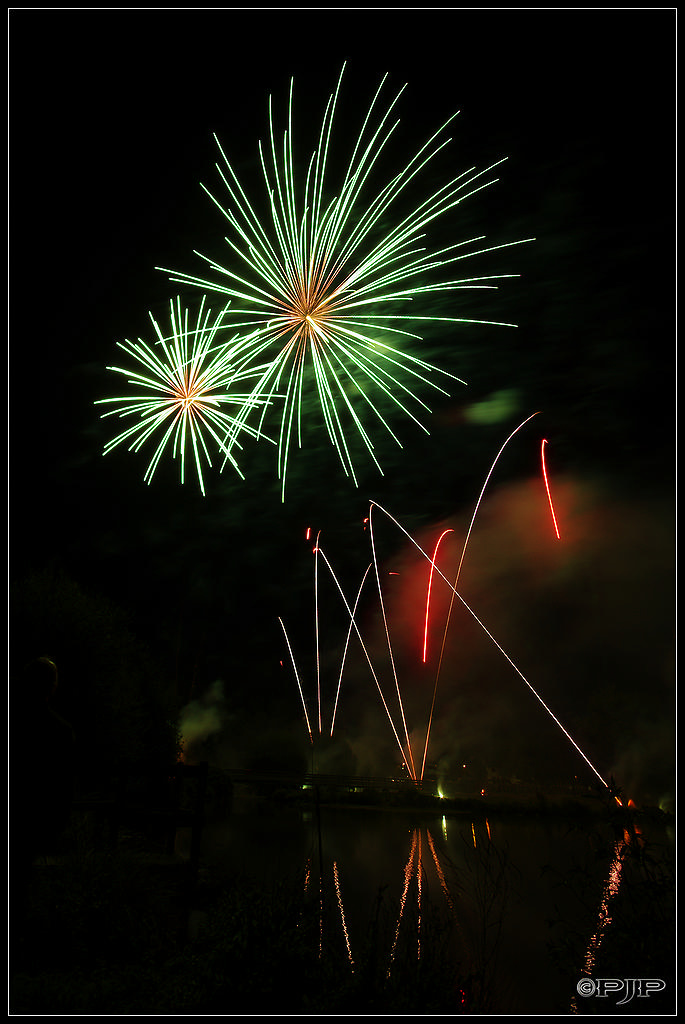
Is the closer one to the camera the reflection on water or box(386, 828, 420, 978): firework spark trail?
the reflection on water

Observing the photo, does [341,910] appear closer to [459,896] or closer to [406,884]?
[459,896]

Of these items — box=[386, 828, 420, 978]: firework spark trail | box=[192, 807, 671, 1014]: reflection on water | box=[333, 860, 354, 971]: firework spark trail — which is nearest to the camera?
box=[192, 807, 671, 1014]: reflection on water

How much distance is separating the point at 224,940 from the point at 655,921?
147 inches

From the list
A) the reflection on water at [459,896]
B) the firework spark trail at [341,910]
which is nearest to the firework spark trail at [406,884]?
the reflection on water at [459,896]

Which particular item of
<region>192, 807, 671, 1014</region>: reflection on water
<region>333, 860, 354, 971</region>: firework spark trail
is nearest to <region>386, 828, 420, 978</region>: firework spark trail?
<region>192, 807, 671, 1014</region>: reflection on water

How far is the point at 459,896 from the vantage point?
13141 mm

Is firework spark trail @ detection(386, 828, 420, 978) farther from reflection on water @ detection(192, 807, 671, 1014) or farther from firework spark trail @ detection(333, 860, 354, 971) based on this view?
firework spark trail @ detection(333, 860, 354, 971)

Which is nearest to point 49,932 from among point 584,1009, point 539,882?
point 584,1009

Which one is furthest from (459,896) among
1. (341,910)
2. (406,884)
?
(406,884)

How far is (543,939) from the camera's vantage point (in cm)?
1248

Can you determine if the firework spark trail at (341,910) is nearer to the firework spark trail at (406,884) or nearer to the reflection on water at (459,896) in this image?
the reflection on water at (459,896)

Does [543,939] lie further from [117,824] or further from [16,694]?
[16,694]

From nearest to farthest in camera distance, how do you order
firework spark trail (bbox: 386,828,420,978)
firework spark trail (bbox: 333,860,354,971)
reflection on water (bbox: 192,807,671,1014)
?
reflection on water (bbox: 192,807,671,1014) < firework spark trail (bbox: 386,828,420,978) < firework spark trail (bbox: 333,860,354,971)

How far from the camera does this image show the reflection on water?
6.50 m
